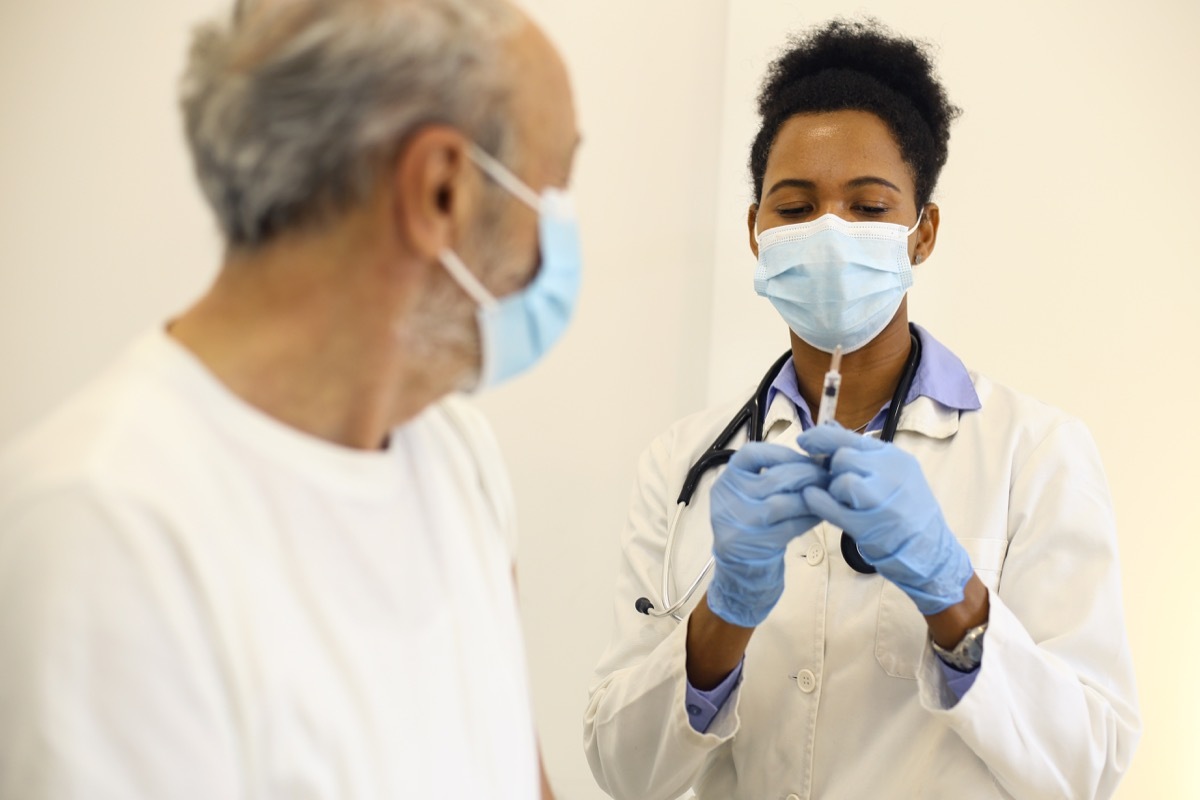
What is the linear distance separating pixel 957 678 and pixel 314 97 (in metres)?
1.00

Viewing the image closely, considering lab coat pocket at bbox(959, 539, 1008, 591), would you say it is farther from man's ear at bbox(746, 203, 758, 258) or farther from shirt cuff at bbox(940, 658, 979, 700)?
man's ear at bbox(746, 203, 758, 258)

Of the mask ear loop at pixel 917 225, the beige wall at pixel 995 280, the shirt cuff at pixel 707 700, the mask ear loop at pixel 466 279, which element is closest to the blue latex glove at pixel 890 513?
the shirt cuff at pixel 707 700

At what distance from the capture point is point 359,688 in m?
0.81

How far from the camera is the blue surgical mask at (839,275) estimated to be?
1523 mm

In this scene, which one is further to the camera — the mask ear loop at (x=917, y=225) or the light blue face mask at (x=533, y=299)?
the mask ear loop at (x=917, y=225)

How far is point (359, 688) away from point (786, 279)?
0.97 metres

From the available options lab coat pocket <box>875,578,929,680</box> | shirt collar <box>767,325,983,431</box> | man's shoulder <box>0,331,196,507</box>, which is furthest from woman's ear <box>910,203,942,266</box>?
man's shoulder <box>0,331,196,507</box>

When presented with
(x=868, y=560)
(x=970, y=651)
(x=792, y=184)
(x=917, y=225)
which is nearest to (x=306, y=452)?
(x=868, y=560)

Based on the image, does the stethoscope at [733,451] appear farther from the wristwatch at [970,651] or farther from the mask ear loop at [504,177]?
the mask ear loop at [504,177]

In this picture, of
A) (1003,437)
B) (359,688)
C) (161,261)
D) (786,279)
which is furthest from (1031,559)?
(161,261)

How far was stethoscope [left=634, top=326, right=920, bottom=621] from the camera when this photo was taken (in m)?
1.51

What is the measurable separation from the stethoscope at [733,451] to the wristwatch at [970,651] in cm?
20

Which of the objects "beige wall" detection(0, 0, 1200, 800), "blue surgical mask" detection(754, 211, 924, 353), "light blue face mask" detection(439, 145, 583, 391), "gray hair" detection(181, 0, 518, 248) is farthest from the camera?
"beige wall" detection(0, 0, 1200, 800)

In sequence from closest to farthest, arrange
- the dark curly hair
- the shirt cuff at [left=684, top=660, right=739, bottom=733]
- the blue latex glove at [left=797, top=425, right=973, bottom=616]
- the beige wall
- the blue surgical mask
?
the blue latex glove at [left=797, top=425, right=973, bottom=616] < the shirt cuff at [left=684, top=660, right=739, bottom=733] < the blue surgical mask < the dark curly hair < the beige wall
